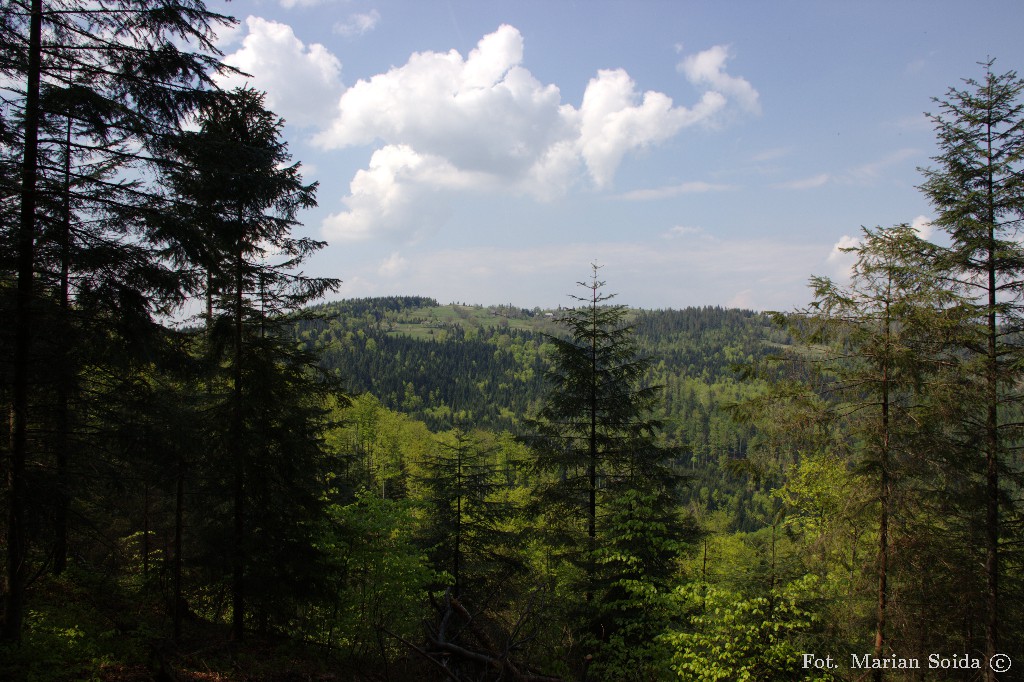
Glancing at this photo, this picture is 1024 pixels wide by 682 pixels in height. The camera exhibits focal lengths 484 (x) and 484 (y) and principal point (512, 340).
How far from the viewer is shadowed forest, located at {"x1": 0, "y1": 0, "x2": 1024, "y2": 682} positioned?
5879mm

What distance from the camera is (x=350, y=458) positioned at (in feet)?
49.2

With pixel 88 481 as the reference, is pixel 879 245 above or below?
above

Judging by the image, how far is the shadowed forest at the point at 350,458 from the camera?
588 centimetres

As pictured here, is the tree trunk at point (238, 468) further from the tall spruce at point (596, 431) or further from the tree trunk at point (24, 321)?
the tall spruce at point (596, 431)

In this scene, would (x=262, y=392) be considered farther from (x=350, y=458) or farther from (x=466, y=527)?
(x=466, y=527)

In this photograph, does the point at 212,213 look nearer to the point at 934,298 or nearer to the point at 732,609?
the point at 732,609

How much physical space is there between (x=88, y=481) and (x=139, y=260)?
289 cm

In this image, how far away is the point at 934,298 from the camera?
29.2 ft

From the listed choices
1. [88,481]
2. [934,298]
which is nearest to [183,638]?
[88,481]

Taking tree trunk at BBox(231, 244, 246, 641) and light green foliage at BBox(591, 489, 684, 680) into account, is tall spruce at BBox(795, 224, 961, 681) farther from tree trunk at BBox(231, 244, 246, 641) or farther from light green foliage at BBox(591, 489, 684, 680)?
tree trunk at BBox(231, 244, 246, 641)

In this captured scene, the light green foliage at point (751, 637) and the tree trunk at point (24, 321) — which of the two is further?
the light green foliage at point (751, 637)

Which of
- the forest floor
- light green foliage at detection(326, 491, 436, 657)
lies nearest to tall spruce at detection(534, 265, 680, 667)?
light green foliage at detection(326, 491, 436, 657)

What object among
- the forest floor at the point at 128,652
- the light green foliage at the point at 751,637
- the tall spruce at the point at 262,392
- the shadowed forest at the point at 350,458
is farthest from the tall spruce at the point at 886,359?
the tall spruce at the point at 262,392

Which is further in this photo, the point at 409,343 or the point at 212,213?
the point at 409,343
